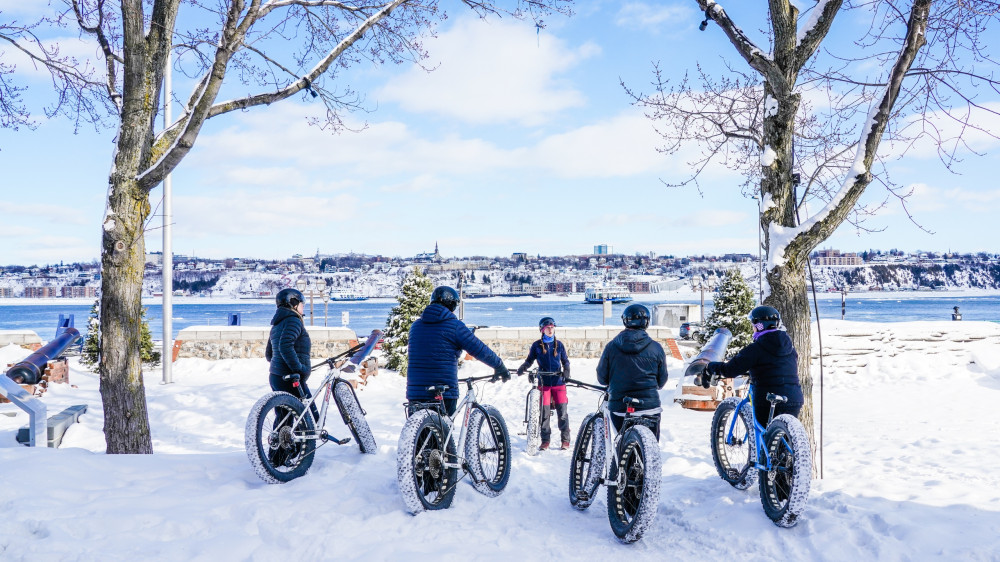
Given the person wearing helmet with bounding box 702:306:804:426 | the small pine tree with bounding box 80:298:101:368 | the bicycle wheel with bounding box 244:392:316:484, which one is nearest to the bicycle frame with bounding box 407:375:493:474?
the bicycle wheel with bounding box 244:392:316:484

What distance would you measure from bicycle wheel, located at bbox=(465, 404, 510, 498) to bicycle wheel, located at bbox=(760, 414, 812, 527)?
6.94 ft

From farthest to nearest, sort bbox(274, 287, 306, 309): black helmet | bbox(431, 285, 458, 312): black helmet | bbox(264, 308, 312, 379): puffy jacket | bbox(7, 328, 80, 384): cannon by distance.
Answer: bbox(7, 328, 80, 384): cannon, bbox(274, 287, 306, 309): black helmet, bbox(264, 308, 312, 379): puffy jacket, bbox(431, 285, 458, 312): black helmet

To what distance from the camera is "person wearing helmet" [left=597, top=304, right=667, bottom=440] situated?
16.9 feet

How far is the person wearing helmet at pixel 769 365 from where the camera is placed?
201 inches

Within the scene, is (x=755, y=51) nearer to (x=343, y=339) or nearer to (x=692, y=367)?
(x=692, y=367)

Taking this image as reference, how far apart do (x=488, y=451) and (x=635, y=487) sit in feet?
4.87

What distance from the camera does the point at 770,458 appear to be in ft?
15.6

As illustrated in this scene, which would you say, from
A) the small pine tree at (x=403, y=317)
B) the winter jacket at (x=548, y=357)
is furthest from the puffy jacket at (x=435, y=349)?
the small pine tree at (x=403, y=317)

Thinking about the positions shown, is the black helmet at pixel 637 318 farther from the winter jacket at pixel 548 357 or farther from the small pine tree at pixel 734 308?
the small pine tree at pixel 734 308

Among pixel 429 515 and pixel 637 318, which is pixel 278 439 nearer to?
pixel 429 515


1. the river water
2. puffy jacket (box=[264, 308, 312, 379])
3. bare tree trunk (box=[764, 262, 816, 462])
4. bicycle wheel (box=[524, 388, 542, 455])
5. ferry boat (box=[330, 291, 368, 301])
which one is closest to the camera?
puffy jacket (box=[264, 308, 312, 379])

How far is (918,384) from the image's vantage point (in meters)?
15.0

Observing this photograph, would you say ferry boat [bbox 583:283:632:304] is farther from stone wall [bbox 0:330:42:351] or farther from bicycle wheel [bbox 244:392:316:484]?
bicycle wheel [bbox 244:392:316:484]

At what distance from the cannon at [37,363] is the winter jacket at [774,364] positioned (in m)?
9.10
